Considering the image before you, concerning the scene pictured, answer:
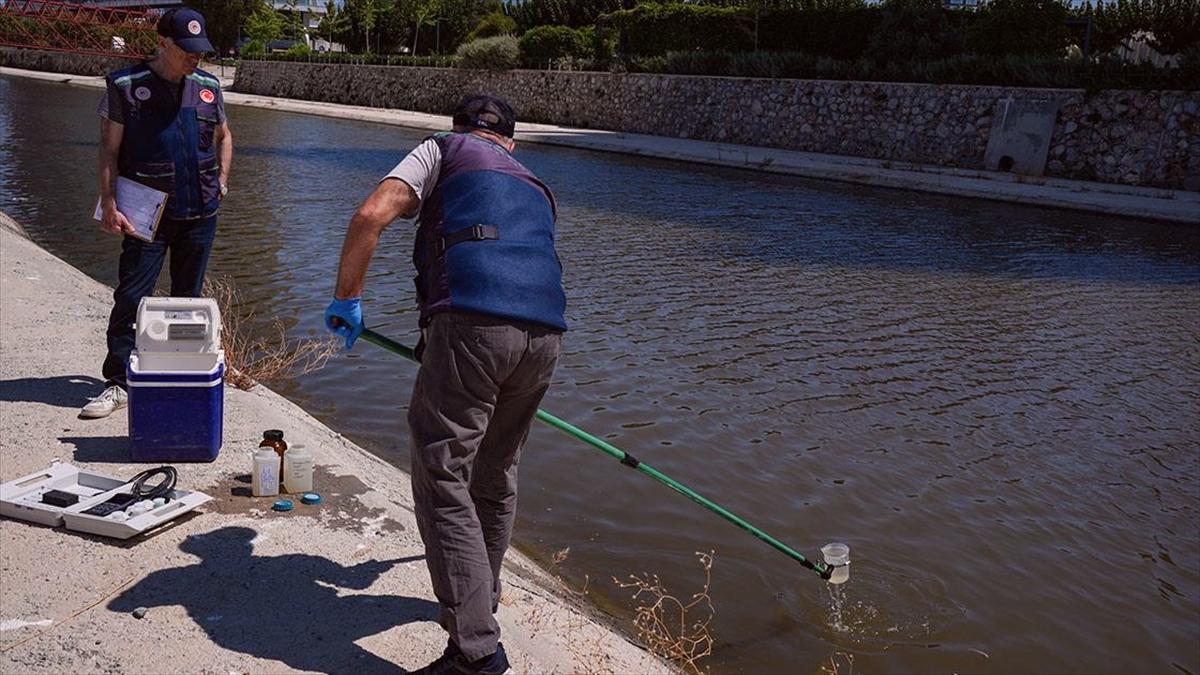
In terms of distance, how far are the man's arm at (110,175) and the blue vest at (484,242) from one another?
2.50m

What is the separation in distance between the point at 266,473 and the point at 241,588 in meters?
0.80

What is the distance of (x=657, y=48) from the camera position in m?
35.2

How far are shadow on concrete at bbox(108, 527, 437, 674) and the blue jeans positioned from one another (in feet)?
5.56

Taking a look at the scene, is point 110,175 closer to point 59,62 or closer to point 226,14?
point 226,14

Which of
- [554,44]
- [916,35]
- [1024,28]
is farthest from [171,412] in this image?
[554,44]

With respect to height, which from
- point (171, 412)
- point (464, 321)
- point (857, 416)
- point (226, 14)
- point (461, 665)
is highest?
point (226, 14)

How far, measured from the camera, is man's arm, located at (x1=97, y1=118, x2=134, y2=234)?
539 cm

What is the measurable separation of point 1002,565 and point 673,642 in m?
1.99

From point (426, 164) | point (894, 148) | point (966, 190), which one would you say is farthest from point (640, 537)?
point (894, 148)

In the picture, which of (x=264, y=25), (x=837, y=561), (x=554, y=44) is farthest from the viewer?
(x=264, y=25)

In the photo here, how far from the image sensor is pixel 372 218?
337cm

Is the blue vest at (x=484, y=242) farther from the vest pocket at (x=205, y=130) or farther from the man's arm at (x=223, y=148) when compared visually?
the man's arm at (x=223, y=148)

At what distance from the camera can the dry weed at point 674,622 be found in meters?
4.61

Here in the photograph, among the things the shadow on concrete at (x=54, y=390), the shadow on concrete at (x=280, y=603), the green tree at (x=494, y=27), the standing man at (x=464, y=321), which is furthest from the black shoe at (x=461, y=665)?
the green tree at (x=494, y=27)
